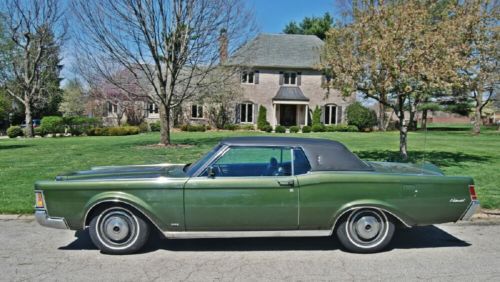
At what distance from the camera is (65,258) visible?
4688mm

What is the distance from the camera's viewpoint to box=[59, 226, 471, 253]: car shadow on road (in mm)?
5055

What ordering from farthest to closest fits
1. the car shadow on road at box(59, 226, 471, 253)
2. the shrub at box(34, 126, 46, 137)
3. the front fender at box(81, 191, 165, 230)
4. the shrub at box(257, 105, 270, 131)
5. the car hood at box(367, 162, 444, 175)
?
the shrub at box(257, 105, 270, 131) → the shrub at box(34, 126, 46, 137) → the car hood at box(367, 162, 444, 175) → the car shadow on road at box(59, 226, 471, 253) → the front fender at box(81, 191, 165, 230)

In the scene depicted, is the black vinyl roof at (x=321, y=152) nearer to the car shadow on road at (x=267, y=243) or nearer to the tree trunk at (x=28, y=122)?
the car shadow on road at (x=267, y=243)

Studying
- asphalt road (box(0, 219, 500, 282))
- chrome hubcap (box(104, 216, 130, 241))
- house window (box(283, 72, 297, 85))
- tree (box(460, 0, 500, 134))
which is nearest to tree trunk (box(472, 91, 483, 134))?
house window (box(283, 72, 297, 85))

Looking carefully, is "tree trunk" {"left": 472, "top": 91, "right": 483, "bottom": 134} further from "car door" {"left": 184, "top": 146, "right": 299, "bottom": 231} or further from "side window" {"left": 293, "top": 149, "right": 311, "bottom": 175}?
"car door" {"left": 184, "top": 146, "right": 299, "bottom": 231}

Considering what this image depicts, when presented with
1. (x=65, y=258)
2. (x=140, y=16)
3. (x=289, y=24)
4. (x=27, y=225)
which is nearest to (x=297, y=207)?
(x=65, y=258)

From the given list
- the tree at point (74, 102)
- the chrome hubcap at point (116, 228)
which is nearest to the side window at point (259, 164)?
the chrome hubcap at point (116, 228)

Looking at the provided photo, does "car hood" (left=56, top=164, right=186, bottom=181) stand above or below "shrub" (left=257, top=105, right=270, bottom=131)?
below

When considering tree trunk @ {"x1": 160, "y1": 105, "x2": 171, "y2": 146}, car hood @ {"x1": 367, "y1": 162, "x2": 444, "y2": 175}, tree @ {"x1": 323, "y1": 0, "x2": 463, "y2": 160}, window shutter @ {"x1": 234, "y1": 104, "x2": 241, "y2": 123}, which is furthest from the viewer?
window shutter @ {"x1": 234, "y1": 104, "x2": 241, "y2": 123}

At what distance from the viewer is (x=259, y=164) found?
17.8 feet

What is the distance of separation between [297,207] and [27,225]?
13.7ft

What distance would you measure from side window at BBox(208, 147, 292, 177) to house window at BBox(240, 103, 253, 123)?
30.0 m

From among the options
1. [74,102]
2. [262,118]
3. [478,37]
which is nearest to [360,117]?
[262,118]

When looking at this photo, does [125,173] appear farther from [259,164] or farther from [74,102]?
[74,102]
